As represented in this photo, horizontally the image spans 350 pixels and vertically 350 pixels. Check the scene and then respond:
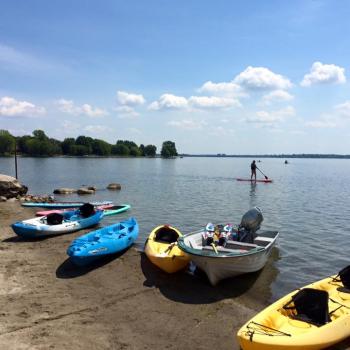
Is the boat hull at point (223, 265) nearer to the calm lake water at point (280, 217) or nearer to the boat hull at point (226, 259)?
the boat hull at point (226, 259)

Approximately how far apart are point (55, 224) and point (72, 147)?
13252 centimetres

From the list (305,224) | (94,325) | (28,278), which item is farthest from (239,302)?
(305,224)

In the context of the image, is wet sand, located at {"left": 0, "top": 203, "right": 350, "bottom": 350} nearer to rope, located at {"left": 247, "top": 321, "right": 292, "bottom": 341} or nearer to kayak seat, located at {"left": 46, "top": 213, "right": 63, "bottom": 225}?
rope, located at {"left": 247, "top": 321, "right": 292, "bottom": 341}

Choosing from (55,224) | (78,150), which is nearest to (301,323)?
(55,224)

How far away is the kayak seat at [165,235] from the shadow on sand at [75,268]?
1.62m

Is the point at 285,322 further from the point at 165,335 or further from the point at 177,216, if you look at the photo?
the point at 177,216

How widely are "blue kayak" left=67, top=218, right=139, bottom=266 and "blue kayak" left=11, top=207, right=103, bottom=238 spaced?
2.27m

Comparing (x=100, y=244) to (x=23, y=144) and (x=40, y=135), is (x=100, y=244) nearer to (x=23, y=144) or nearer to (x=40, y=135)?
(x=23, y=144)

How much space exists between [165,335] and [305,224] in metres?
14.6

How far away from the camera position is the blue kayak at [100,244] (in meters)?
10.4

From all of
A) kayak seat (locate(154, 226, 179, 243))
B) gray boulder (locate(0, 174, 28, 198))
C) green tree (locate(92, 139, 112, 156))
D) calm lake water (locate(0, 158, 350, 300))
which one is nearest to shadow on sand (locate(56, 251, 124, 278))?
kayak seat (locate(154, 226, 179, 243))

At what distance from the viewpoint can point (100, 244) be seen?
10.9 m

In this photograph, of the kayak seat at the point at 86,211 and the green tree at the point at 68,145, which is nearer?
the kayak seat at the point at 86,211

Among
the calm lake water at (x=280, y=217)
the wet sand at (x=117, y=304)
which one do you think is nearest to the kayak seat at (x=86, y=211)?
the calm lake water at (x=280, y=217)
